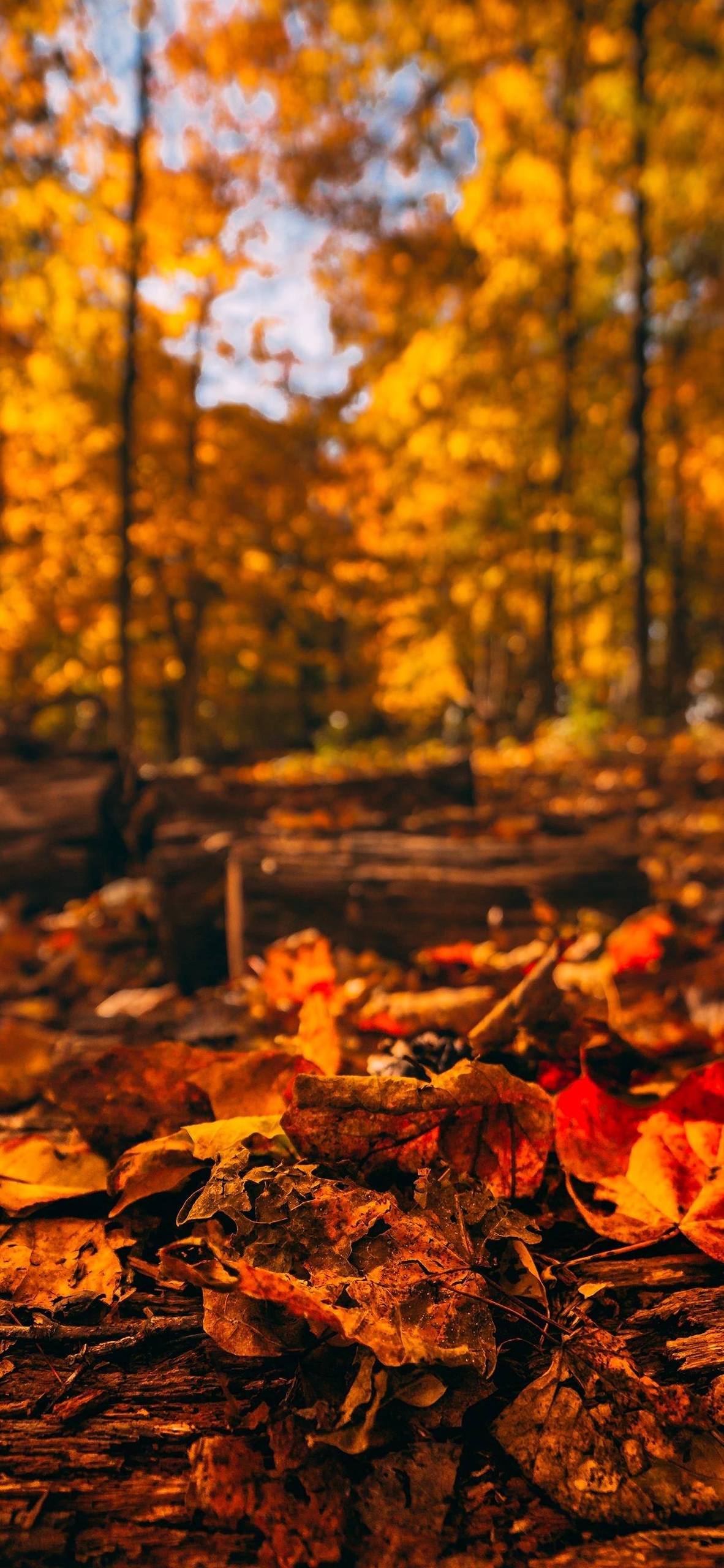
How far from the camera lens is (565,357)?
38.7ft

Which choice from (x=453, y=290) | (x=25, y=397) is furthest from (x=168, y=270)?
(x=453, y=290)

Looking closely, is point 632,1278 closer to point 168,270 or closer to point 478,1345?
point 478,1345

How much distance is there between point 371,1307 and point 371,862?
3213 mm

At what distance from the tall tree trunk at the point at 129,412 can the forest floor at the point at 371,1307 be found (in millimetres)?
8501

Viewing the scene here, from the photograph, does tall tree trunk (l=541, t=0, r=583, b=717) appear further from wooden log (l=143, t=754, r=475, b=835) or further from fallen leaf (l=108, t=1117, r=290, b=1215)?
fallen leaf (l=108, t=1117, r=290, b=1215)

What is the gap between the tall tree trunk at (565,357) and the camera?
1082 cm

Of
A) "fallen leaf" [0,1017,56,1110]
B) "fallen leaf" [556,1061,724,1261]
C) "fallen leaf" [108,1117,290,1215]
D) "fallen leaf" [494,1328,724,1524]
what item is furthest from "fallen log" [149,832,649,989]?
"fallen leaf" [494,1328,724,1524]

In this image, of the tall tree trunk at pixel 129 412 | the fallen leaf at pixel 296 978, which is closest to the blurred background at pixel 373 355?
the tall tree trunk at pixel 129 412

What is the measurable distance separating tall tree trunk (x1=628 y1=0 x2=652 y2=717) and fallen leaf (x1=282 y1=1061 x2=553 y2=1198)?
923 cm

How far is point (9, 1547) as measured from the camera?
28.5 inches

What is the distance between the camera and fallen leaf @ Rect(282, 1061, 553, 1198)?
3.58 ft

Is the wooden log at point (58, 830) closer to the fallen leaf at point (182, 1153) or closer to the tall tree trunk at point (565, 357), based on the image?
the fallen leaf at point (182, 1153)

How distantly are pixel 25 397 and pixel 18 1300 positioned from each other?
12.4 meters

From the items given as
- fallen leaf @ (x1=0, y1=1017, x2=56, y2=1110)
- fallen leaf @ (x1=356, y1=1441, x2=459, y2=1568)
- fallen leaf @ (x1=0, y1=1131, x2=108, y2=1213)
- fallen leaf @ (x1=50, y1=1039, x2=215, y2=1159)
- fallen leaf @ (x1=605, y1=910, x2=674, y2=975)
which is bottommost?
fallen leaf @ (x1=605, y1=910, x2=674, y2=975)
